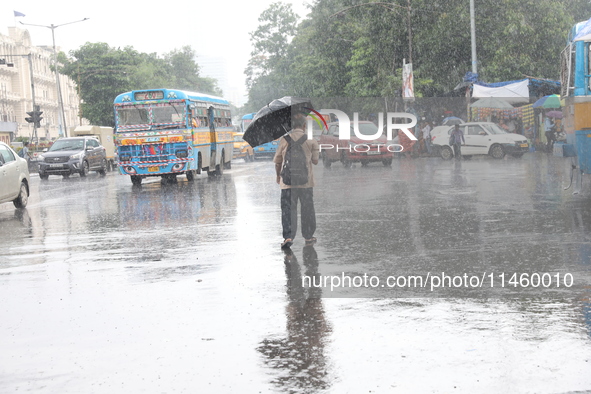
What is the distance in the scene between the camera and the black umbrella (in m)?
9.52

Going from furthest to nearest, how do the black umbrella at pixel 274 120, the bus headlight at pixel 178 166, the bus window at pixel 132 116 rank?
the bus window at pixel 132 116 → the bus headlight at pixel 178 166 → the black umbrella at pixel 274 120

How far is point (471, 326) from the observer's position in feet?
18.4

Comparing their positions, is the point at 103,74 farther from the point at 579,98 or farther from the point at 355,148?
the point at 579,98

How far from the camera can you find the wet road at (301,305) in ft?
15.3

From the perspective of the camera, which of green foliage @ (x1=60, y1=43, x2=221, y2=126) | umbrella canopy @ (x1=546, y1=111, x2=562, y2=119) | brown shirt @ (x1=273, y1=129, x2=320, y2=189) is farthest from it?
green foliage @ (x1=60, y1=43, x2=221, y2=126)

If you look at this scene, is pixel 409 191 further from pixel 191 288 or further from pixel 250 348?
pixel 250 348

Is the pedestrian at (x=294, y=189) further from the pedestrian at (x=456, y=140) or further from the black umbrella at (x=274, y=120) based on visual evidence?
the pedestrian at (x=456, y=140)

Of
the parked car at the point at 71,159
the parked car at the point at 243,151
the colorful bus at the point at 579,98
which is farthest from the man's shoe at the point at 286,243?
the parked car at the point at 243,151

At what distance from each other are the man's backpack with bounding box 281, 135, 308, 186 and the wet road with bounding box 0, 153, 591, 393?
2.81 ft

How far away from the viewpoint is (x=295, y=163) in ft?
31.6

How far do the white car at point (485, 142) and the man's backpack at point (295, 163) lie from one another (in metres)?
24.7

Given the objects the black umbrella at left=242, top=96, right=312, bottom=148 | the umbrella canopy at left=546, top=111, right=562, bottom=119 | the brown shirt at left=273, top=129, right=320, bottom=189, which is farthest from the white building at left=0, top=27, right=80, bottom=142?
the brown shirt at left=273, top=129, right=320, bottom=189

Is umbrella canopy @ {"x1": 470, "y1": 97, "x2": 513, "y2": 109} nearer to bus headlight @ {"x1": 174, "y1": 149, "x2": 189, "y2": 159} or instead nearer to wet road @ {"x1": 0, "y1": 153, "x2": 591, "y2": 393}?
bus headlight @ {"x1": 174, "y1": 149, "x2": 189, "y2": 159}

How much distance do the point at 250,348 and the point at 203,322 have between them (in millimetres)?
878
